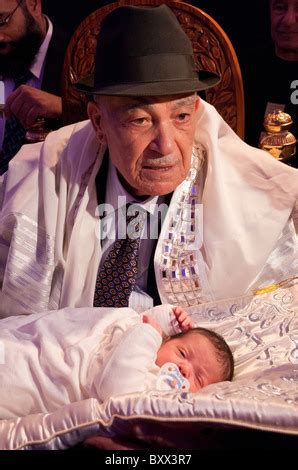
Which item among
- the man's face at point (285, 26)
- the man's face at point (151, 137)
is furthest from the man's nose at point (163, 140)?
the man's face at point (285, 26)

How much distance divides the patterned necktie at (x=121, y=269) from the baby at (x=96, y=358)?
0.80ft

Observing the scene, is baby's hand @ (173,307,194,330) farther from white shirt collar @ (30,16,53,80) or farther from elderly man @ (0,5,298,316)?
white shirt collar @ (30,16,53,80)

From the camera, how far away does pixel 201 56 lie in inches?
106

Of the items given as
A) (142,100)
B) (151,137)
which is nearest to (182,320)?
(151,137)

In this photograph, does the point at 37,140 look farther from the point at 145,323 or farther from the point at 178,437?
the point at 178,437

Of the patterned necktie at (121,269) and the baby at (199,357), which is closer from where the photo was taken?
the baby at (199,357)

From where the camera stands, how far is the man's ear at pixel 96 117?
7.36 ft

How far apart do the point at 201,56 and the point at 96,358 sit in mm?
1283

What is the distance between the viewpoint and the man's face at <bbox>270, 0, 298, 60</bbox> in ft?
10.8

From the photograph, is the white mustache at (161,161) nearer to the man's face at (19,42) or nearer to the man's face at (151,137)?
the man's face at (151,137)

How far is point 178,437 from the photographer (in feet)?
5.30

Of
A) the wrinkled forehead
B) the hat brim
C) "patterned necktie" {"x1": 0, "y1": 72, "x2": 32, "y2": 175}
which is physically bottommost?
"patterned necktie" {"x1": 0, "y1": 72, "x2": 32, "y2": 175}

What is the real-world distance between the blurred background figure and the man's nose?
4.40 feet

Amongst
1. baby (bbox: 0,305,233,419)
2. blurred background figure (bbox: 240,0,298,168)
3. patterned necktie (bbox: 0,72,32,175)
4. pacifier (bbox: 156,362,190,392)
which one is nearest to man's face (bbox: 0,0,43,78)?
patterned necktie (bbox: 0,72,32,175)
